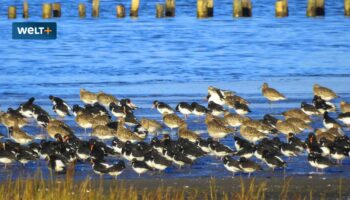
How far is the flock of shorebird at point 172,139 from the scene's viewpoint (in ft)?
57.8

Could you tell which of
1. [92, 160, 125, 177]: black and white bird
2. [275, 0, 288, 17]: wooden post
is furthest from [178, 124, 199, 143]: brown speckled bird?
[275, 0, 288, 17]: wooden post

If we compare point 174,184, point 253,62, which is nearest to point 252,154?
point 174,184

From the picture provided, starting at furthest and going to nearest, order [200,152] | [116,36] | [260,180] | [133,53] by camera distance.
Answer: [116,36]
[133,53]
[200,152]
[260,180]

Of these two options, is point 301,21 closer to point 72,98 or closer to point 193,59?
point 193,59

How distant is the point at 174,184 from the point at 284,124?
4.62 metres

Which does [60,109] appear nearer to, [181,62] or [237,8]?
[181,62]

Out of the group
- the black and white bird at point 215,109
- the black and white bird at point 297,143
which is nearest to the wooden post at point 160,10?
the black and white bird at point 215,109

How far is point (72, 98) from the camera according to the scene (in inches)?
1102

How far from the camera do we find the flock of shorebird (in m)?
17.6

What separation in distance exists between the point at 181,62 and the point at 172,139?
1748cm

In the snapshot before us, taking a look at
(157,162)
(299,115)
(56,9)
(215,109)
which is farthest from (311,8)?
(157,162)

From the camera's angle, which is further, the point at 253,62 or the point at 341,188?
the point at 253,62

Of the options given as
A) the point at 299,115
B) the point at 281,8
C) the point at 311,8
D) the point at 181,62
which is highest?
the point at 299,115

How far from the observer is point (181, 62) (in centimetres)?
3891
